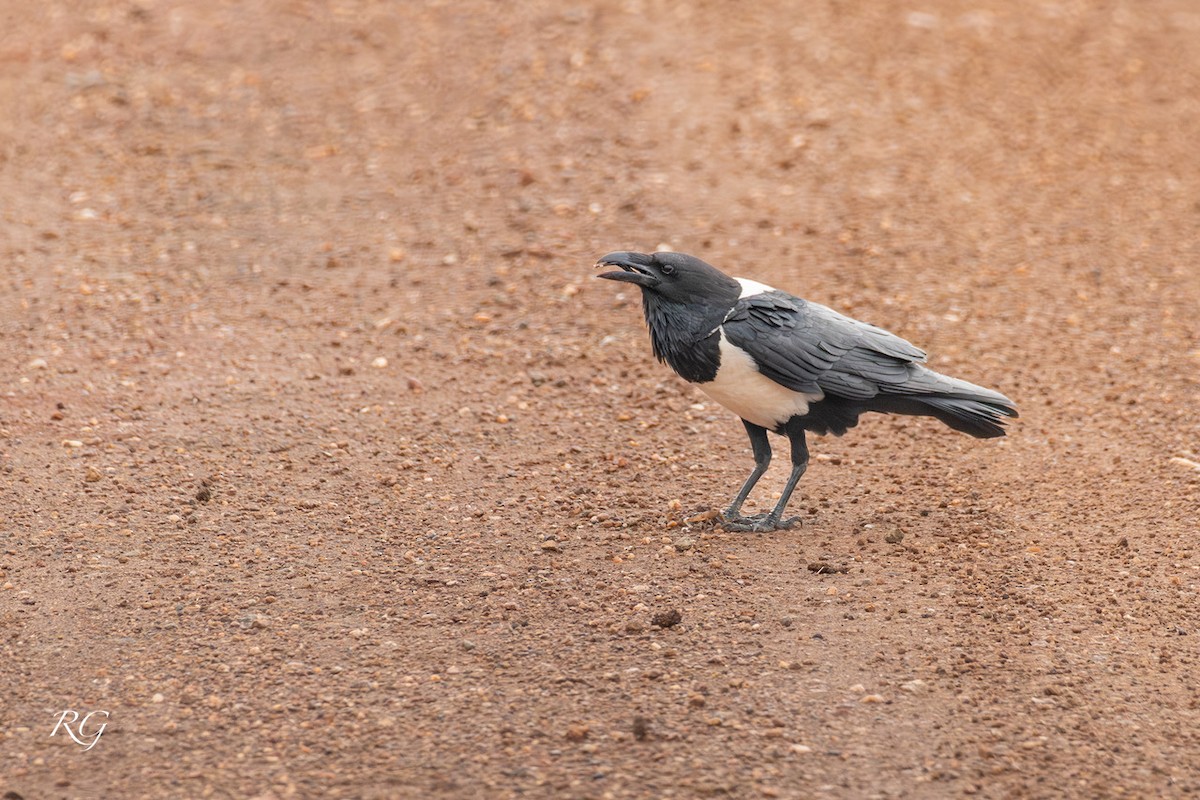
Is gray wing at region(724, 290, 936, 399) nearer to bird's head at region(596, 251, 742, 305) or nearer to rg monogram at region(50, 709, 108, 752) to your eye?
bird's head at region(596, 251, 742, 305)

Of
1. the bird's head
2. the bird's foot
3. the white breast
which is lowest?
the bird's foot

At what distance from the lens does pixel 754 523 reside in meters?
5.60

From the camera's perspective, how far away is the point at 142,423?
636 centimetres

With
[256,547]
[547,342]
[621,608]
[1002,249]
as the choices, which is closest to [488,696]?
[621,608]

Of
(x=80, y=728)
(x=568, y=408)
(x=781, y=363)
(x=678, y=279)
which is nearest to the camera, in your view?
(x=80, y=728)

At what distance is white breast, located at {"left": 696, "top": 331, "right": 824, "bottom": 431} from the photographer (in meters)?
5.39

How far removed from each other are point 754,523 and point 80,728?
2790mm

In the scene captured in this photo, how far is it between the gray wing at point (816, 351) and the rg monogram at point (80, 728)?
9.20 ft

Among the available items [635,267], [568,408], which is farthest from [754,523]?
[568,408]

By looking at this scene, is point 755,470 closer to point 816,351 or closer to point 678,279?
point 816,351

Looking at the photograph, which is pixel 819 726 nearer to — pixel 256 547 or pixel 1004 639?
pixel 1004 639

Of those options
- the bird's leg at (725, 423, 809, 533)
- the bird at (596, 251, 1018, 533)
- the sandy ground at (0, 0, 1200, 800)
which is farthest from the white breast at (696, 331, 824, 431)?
the sandy ground at (0, 0, 1200, 800)

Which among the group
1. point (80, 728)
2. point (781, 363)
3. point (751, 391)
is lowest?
point (80, 728)

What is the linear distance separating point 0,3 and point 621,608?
9767 millimetres
